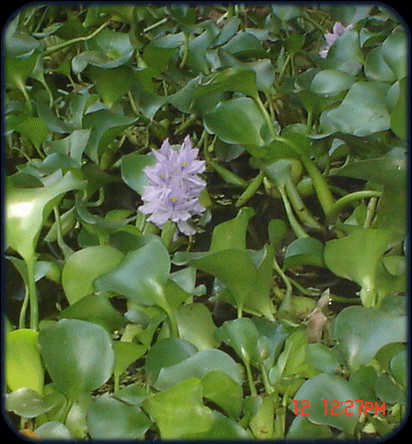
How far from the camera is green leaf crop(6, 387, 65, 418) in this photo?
71 cm

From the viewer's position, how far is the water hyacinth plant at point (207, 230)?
71cm

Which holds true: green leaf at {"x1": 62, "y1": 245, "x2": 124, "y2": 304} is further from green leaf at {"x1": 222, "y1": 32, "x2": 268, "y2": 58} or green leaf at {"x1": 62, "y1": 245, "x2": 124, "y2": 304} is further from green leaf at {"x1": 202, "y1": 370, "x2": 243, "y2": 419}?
green leaf at {"x1": 222, "y1": 32, "x2": 268, "y2": 58}

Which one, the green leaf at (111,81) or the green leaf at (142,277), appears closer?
the green leaf at (142,277)

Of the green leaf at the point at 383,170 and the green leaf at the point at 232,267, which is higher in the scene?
the green leaf at the point at 383,170

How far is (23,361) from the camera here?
2.48 feet

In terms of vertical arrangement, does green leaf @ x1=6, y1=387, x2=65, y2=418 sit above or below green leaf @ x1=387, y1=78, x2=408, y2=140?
below

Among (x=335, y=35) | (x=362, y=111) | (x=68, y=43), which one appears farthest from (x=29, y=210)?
(x=335, y=35)

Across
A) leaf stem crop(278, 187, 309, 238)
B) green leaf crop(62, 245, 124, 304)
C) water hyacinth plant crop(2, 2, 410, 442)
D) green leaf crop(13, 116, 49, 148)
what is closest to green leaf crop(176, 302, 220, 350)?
water hyacinth plant crop(2, 2, 410, 442)

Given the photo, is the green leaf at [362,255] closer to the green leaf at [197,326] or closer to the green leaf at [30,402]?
the green leaf at [197,326]

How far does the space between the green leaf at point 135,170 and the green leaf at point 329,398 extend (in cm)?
40

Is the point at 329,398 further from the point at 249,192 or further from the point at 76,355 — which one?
the point at 249,192

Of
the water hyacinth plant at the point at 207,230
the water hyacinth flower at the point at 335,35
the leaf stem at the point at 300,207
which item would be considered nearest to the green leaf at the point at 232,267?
the water hyacinth plant at the point at 207,230

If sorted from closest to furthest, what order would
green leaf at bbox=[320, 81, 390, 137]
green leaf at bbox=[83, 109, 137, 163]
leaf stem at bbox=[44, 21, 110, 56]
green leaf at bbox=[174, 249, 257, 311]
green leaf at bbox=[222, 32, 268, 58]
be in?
green leaf at bbox=[174, 249, 257, 311] < green leaf at bbox=[320, 81, 390, 137] < green leaf at bbox=[83, 109, 137, 163] < green leaf at bbox=[222, 32, 268, 58] < leaf stem at bbox=[44, 21, 110, 56]

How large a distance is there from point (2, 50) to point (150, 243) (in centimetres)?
43
